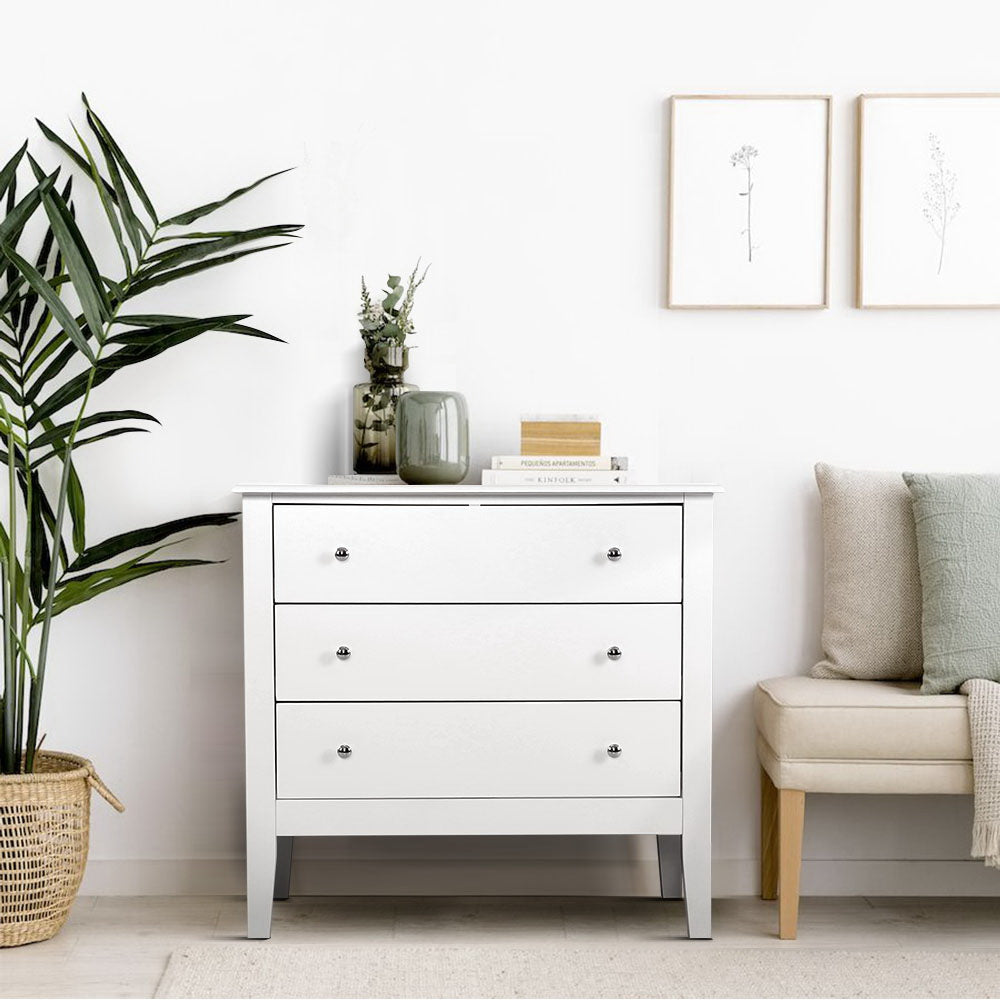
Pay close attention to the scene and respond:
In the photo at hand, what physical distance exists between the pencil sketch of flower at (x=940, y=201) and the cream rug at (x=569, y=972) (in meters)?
1.48

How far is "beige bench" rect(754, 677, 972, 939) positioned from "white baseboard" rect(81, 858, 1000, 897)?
0.34m

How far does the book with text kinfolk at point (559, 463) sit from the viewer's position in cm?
225

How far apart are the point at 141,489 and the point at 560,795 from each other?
1159 millimetres

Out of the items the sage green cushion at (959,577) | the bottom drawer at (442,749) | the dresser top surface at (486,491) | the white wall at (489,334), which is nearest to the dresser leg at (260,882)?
the bottom drawer at (442,749)

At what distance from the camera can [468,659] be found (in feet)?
7.00

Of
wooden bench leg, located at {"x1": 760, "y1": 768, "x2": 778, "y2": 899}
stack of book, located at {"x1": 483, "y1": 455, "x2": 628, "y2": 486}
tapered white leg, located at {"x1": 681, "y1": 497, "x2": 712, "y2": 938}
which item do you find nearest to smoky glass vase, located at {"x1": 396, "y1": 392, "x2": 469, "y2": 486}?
stack of book, located at {"x1": 483, "y1": 455, "x2": 628, "y2": 486}

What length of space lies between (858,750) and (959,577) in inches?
16.3

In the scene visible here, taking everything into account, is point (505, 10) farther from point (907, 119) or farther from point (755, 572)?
point (755, 572)

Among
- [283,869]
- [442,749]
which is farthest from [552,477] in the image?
[283,869]

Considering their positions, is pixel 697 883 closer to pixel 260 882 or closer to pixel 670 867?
pixel 670 867

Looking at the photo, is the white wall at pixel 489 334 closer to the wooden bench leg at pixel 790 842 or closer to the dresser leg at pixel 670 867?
the dresser leg at pixel 670 867

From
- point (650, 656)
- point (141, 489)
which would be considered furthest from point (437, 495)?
point (141, 489)

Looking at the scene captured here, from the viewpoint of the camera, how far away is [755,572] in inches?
99.0

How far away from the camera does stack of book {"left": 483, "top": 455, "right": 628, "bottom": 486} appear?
87.4 inches
